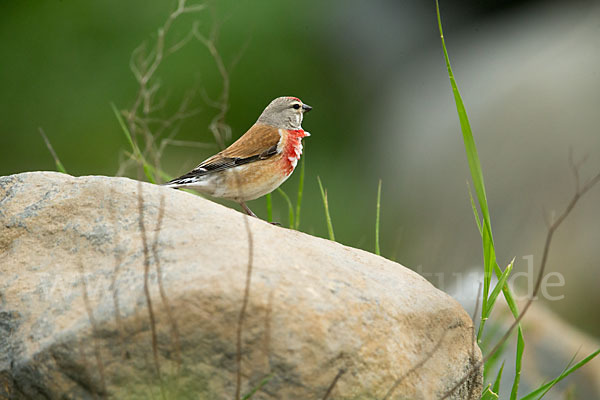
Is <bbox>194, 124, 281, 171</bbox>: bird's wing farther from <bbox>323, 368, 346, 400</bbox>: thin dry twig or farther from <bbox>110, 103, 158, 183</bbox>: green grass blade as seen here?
<bbox>323, 368, 346, 400</bbox>: thin dry twig

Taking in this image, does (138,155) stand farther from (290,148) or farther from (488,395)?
(488,395)

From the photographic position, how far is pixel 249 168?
12.5 feet

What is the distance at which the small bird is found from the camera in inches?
148

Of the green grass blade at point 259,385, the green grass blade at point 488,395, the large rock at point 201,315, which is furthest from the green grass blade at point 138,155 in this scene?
the green grass blade at point 488,395

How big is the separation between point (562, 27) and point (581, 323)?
10.0 ft

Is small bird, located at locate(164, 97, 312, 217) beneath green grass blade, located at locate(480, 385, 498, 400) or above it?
above

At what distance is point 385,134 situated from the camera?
738cm

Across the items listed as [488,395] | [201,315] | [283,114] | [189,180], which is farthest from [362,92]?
[201,315]

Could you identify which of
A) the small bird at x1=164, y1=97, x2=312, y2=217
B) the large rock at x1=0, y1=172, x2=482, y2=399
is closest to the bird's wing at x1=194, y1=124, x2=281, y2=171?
the small bird at x1=164, y1=97, x2=312, y2=217

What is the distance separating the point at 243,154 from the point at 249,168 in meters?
0.11

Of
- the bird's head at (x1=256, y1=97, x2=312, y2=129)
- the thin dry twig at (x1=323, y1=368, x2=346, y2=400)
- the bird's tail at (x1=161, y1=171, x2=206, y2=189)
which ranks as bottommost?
the bird's tail at (x1=161, y1=171, x2=206, y2=189)

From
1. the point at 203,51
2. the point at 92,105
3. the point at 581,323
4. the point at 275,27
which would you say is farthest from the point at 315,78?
the point at 581,323

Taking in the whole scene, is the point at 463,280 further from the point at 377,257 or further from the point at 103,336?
the point at 103,336

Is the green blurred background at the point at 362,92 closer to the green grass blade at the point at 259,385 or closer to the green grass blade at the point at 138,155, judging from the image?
the green grass blade at the point at 138,155
